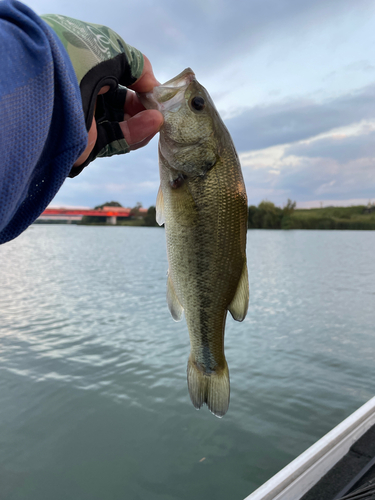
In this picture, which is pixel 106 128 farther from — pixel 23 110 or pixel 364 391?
pixel 364 391

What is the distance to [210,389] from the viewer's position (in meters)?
2.11

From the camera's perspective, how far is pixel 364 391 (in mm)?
9047

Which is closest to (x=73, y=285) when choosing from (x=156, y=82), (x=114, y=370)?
(x=114, y=370)

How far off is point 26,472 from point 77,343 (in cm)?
654

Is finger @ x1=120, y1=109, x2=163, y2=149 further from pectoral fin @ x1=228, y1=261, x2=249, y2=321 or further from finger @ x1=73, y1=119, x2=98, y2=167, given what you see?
pectoral fin @ x1=228, y1=261, x2=249, y2=321

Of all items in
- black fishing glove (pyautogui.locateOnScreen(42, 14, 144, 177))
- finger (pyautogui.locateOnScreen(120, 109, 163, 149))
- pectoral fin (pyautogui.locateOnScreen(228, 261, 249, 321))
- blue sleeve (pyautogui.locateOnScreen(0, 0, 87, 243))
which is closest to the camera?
blue sleeve (pyautogui.locateOnScreen(0, 0, 87, 243))

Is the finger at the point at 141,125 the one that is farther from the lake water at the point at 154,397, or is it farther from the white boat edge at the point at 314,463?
the lake water at the point at 154,397

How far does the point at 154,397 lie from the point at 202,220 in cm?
751

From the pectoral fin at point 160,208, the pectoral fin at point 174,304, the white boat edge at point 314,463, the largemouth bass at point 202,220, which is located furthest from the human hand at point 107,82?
the white boat edge at point 314,463

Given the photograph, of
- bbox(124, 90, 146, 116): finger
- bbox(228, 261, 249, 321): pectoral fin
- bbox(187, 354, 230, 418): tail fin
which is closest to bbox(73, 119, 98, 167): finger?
bbox(124, 90, 146, 116): finger

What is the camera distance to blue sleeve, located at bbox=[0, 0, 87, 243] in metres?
1.04

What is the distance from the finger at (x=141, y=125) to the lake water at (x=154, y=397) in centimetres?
538

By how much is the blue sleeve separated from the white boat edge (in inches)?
121

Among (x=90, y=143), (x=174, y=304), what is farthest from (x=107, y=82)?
(x=174, y=304)
